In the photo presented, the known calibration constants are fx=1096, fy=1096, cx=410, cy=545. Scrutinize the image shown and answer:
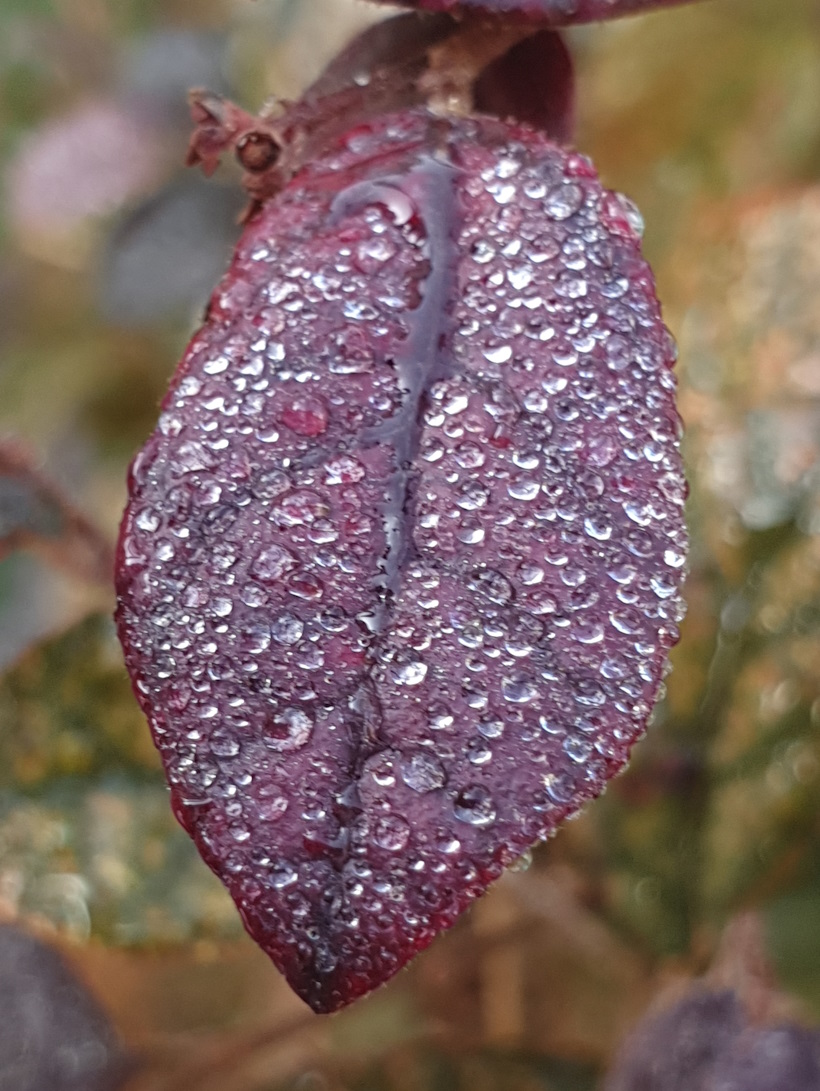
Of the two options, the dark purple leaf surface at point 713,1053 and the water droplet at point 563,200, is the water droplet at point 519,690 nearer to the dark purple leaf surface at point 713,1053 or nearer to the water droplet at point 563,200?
the water droplet at point 563,200

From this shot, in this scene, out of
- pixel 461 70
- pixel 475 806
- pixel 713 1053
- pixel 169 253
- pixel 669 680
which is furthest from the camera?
pixel 169 253

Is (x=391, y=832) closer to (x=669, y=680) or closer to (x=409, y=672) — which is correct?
(x=409, y=672)

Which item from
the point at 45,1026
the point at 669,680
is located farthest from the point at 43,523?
the point at 669,680

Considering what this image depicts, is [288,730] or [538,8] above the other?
[538,8]

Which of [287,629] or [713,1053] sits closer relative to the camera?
[287,629]

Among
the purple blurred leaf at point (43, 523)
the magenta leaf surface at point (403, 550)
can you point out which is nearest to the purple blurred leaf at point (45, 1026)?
the purple blurred leaf at point (43, 523)

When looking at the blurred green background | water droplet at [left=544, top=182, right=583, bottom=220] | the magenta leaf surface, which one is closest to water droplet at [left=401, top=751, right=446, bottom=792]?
the magenta leaf surface

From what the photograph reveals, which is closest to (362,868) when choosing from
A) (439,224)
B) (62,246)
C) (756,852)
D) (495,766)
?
(495,766)
